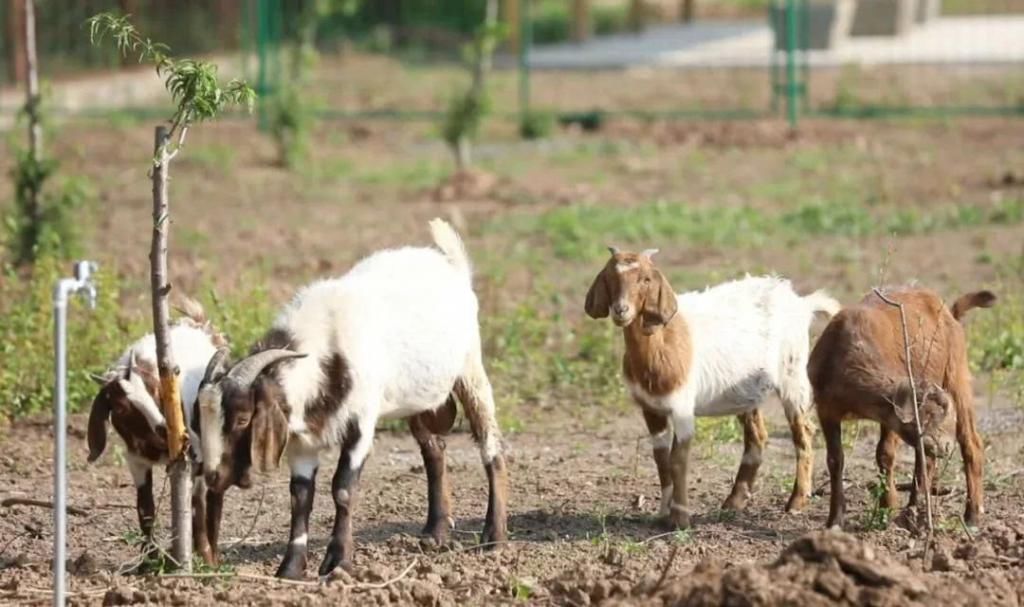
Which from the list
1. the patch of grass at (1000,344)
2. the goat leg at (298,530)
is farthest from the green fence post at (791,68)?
the goat leg at (298,530)

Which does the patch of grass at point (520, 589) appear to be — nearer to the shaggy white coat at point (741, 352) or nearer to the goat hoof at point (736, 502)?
the shaggy white coat at point (741, 352)

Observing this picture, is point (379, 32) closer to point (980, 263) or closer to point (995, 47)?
point (995, 47)

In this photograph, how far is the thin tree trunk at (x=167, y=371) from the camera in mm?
7105

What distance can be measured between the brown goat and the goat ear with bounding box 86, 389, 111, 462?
2.83 meters

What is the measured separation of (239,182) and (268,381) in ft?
36.4

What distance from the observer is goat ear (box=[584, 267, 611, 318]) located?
816cm

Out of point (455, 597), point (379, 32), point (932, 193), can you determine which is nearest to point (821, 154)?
point (932, 193)

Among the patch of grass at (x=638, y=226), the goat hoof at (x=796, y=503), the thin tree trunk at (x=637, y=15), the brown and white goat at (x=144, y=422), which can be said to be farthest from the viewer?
the thin tree trunk at (x=637, y=15)

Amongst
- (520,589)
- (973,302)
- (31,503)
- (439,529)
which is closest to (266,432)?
(520,589)

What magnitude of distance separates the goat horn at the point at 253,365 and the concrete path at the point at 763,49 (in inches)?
677

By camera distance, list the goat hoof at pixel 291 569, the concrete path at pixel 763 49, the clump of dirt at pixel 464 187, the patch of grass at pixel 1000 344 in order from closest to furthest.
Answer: the goat hoof at pixel 291 569 < the patch of grass at pixel 1000 344 < the clump of dirt at pixel 464 187 < the concrete path at pixel 763 49

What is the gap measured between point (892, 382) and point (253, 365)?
254 cm

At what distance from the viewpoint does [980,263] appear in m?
13.9

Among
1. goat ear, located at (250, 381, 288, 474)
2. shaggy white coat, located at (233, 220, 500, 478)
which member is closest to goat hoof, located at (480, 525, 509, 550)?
shaggy white coat, located at (233, 220, 500, 478)
